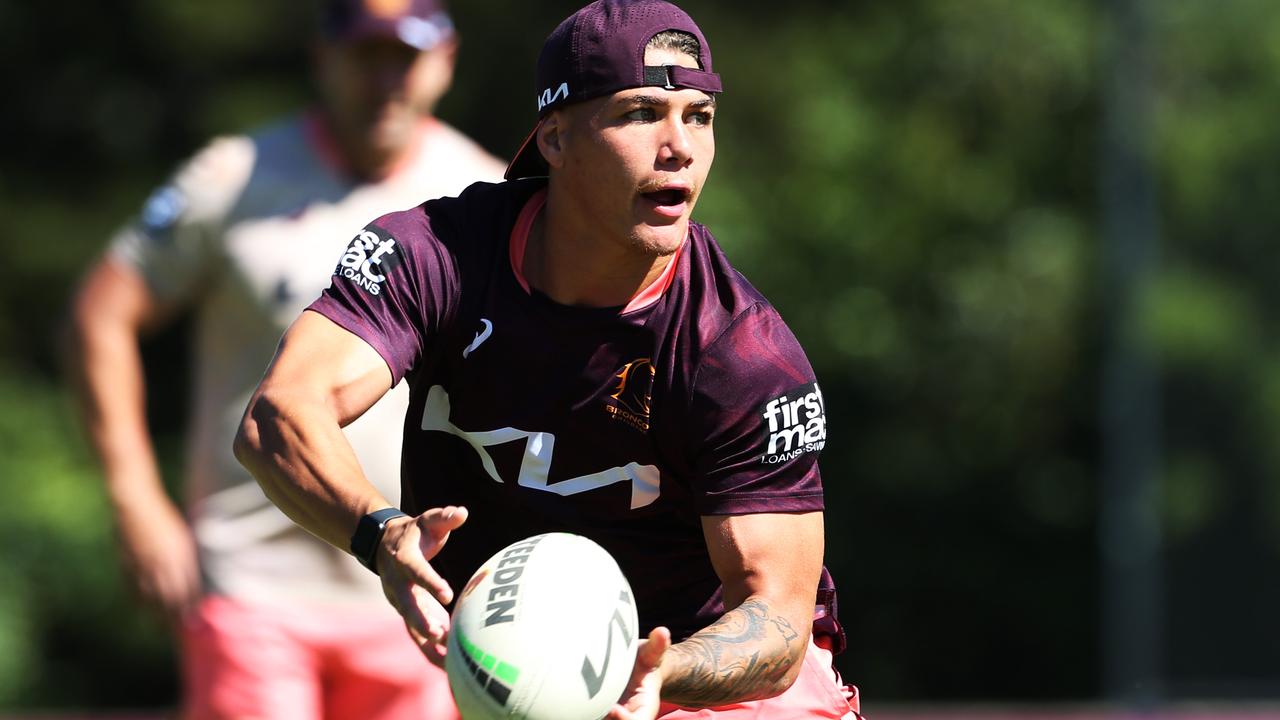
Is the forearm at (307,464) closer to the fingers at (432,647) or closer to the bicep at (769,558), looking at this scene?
the fingers at (432,647)

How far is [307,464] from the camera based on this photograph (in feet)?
11.8

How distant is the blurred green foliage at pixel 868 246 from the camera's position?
47.0 ft

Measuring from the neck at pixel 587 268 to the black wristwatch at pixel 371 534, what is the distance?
78 centimetres

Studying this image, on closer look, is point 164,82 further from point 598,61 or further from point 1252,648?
point 598,61

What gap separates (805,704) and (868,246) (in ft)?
35.9

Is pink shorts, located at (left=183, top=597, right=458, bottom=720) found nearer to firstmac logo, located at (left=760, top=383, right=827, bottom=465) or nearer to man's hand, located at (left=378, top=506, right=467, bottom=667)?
firstmac logo, located at (left=760, top=383, right=827, bottom=465)

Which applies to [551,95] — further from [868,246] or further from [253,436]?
[868,246]

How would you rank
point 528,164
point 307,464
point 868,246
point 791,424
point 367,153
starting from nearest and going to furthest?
point 307,464, point 791,424, point 528,164, point 367,153, point 868,246

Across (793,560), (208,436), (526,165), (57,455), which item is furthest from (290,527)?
(57,455)

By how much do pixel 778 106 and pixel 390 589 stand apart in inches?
484

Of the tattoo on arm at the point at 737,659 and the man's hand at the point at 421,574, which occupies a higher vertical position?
the man's hand at the point at 421,574

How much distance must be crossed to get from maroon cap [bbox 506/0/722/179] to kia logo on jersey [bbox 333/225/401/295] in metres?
0.45

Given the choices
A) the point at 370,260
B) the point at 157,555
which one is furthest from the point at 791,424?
the point at 157,555

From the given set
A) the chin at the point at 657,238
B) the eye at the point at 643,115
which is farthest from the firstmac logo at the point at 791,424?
the eye at the point at 643,115
